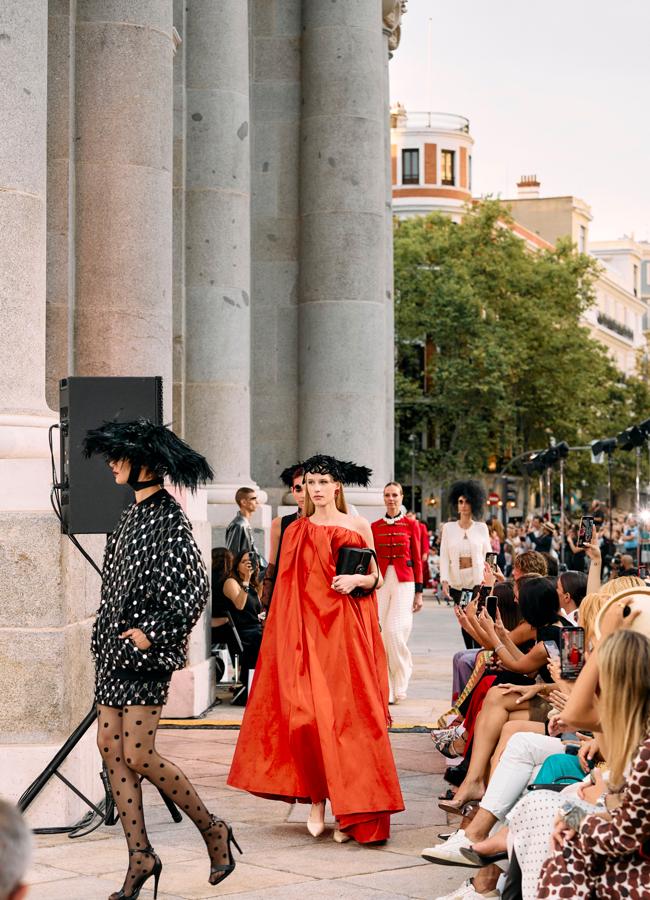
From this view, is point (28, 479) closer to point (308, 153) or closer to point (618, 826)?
point (618, 826)

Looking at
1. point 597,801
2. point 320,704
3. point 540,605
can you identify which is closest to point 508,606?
point 540,605

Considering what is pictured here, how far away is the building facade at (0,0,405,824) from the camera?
28.2ft

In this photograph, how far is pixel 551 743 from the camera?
7172mm

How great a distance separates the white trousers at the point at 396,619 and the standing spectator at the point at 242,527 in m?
1.30

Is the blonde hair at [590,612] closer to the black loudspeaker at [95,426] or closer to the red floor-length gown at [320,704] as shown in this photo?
the red floor-length gown at [320,704]

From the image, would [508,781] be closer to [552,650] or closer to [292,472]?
[552,650]

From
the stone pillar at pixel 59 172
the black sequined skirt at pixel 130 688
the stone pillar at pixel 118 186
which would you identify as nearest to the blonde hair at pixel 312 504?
the black sequined skirt at pixel 130 688

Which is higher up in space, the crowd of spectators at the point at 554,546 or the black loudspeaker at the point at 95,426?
the black loudspeaker at the point at 95,426

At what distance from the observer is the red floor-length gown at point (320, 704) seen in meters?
8.24

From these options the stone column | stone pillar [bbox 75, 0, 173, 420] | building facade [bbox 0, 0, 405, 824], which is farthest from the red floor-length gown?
the stone column

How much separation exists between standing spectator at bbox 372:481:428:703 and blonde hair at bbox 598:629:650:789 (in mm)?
9329

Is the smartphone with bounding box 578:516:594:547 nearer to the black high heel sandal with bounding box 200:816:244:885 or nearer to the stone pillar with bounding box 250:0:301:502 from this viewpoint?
the black high heel sandal with bounding box 200:816:244:885

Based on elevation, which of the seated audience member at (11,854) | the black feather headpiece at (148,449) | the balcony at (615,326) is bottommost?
the seated audience member at (11,854)

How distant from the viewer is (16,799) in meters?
8.43
